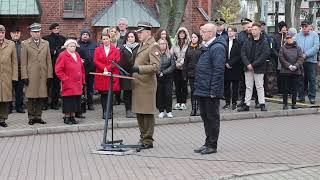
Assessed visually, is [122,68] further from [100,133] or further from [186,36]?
[186,36]

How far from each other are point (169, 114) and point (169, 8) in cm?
733

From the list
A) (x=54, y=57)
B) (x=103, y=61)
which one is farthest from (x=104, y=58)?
(x=54, y=57)

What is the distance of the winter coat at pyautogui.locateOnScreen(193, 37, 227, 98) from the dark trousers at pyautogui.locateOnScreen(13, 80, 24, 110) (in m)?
6.19

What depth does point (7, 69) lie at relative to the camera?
1257cm

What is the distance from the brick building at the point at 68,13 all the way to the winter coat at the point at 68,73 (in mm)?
13928

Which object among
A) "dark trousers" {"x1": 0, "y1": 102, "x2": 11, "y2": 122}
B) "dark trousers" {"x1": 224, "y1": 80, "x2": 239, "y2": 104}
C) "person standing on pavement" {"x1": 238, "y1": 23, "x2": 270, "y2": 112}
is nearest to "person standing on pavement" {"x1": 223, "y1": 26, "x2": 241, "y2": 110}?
"dark trousers" {"x1": 224, "y1": 80, "x2": 239, "y2": 104}

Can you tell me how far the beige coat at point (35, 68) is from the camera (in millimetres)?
12664

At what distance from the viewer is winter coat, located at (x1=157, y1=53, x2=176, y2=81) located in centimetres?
1325

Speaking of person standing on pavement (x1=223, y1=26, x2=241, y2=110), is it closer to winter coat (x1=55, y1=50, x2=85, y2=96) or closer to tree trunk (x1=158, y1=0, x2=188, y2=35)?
winter coat (x1=55, y1=50, x2=85, y2=96)

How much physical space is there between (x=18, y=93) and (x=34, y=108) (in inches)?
69.6

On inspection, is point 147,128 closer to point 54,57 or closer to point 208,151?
point 208,151

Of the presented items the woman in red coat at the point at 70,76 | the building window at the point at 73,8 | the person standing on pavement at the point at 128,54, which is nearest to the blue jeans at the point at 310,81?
the person standing on pavement at the point at 128,54

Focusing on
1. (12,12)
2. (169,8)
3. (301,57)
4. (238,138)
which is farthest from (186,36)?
(12,12)

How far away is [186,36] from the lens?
46.4 feet
